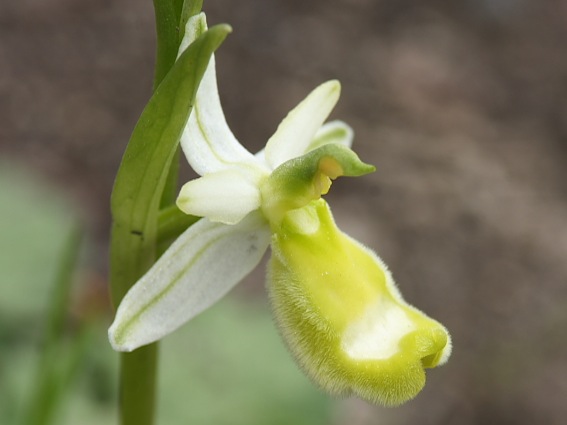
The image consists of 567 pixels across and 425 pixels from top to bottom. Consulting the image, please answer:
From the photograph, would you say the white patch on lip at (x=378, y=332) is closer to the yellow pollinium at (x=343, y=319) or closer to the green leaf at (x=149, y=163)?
the yellow pollinium at (x=343, y=319)

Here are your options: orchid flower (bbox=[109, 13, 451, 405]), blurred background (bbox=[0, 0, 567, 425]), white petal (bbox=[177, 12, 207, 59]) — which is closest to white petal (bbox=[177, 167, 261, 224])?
orchid flower (bbox=[109, 13, 451, 405])

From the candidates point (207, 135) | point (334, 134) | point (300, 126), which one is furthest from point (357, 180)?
point (207, 135)

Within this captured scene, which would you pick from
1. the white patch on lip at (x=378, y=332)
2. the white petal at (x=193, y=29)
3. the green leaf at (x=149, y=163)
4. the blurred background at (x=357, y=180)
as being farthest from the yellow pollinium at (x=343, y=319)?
the blurred background at (x=357, y=180)

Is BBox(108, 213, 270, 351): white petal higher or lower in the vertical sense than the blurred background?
higher

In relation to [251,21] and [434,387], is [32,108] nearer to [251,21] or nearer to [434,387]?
[251,21]

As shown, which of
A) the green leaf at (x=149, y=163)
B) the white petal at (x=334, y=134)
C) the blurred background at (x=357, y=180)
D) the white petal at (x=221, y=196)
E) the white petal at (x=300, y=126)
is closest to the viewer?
the green leaf at (x=149, y=163)

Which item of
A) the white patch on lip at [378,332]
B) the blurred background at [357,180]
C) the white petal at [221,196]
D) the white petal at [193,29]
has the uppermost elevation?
the white petal at [193,29]

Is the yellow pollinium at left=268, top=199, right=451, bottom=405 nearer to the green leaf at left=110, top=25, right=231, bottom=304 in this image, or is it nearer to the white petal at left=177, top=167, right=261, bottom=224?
the white petal at left=177, top=167, right=261, bottom=224

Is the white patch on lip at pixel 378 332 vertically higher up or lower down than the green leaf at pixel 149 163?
lower down
